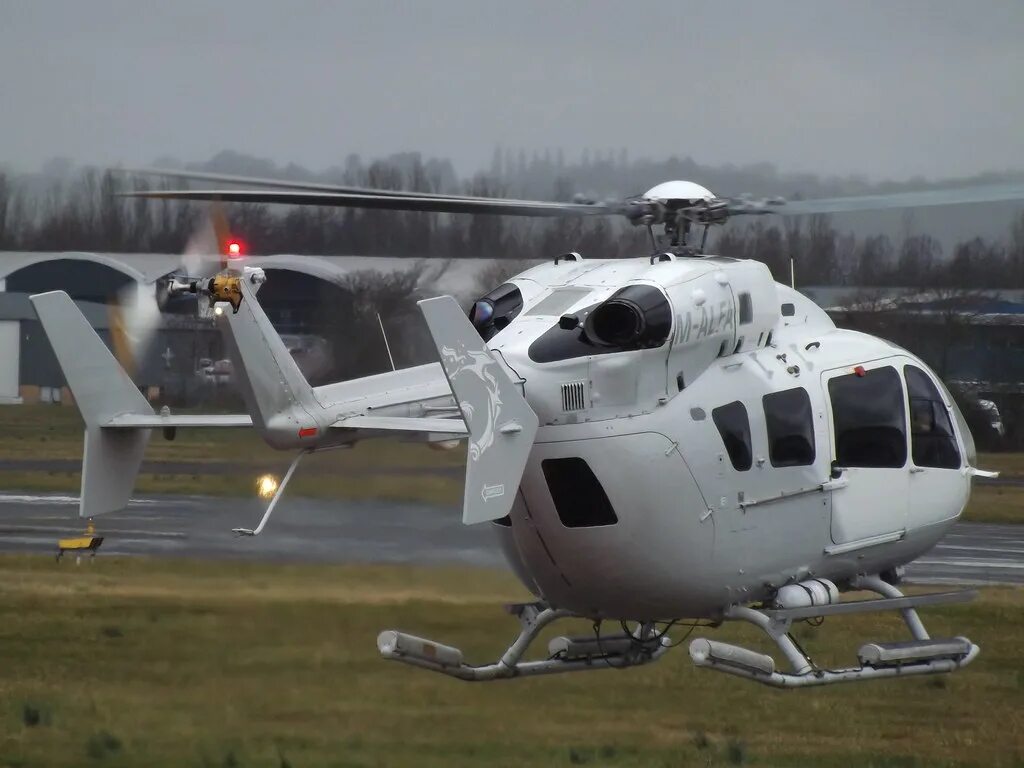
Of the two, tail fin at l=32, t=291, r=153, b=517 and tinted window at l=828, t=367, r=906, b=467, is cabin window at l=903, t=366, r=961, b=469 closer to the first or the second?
tinted window at l=828, t=367, r=906, b=467

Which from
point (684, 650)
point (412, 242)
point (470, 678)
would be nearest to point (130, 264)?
point (412, 242)

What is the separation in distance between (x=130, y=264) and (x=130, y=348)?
9.50m

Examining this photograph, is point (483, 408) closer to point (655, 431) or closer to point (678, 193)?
point (655, 431)

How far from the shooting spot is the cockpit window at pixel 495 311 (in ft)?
30.5

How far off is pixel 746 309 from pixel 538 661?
251 centimetres

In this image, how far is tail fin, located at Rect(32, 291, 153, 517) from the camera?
9.29 meters

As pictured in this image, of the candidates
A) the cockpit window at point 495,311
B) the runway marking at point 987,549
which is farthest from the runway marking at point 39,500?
the cockpit window at point 495,311

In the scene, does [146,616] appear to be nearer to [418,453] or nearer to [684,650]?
[418,453]

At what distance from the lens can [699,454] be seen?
8805 mm

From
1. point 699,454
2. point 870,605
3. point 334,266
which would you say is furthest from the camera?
point 334,266

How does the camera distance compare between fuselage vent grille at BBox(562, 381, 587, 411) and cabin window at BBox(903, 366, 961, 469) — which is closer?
fuselage vent grille at BBox(562, 381, 587, 411)

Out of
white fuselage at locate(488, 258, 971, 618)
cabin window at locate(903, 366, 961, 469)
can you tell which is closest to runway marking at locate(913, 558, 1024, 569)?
cabin window at locate(903, 366, 961, 469)

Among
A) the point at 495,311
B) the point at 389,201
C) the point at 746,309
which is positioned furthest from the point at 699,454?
the point at 389,201

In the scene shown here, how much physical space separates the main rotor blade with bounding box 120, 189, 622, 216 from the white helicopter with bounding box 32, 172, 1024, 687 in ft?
0.08
